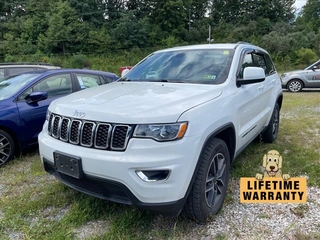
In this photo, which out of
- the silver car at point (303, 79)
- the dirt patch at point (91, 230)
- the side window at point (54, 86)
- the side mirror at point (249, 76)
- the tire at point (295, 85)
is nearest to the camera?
the dirt patch at point (91, 230)

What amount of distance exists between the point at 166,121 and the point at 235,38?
4807 centimetres

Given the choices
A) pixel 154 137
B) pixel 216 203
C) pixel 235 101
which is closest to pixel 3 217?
pixel 154 137

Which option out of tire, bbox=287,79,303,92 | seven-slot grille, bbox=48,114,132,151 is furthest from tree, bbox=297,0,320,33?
seven-slot grille, bbox=48,114,132,151

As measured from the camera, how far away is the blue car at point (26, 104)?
3.87 m

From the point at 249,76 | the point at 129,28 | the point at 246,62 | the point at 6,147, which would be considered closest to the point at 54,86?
the point at 6,147

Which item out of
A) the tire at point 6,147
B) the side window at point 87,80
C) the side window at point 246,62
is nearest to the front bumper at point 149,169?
the side window at point 246,62

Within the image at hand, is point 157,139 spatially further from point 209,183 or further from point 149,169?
point 209,183

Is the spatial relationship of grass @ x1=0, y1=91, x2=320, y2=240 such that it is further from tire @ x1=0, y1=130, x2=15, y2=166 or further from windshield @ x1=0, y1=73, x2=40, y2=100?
windshield @ x1=0, y1=73, x2=40, y2=100

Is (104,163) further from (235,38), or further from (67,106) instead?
(235,38)

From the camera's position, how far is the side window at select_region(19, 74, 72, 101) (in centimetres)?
A: 436

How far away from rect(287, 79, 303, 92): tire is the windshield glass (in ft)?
33.6

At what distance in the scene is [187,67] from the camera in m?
3.25

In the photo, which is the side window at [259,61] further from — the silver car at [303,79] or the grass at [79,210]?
the silver car at [303,79]

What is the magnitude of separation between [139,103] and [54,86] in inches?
113
